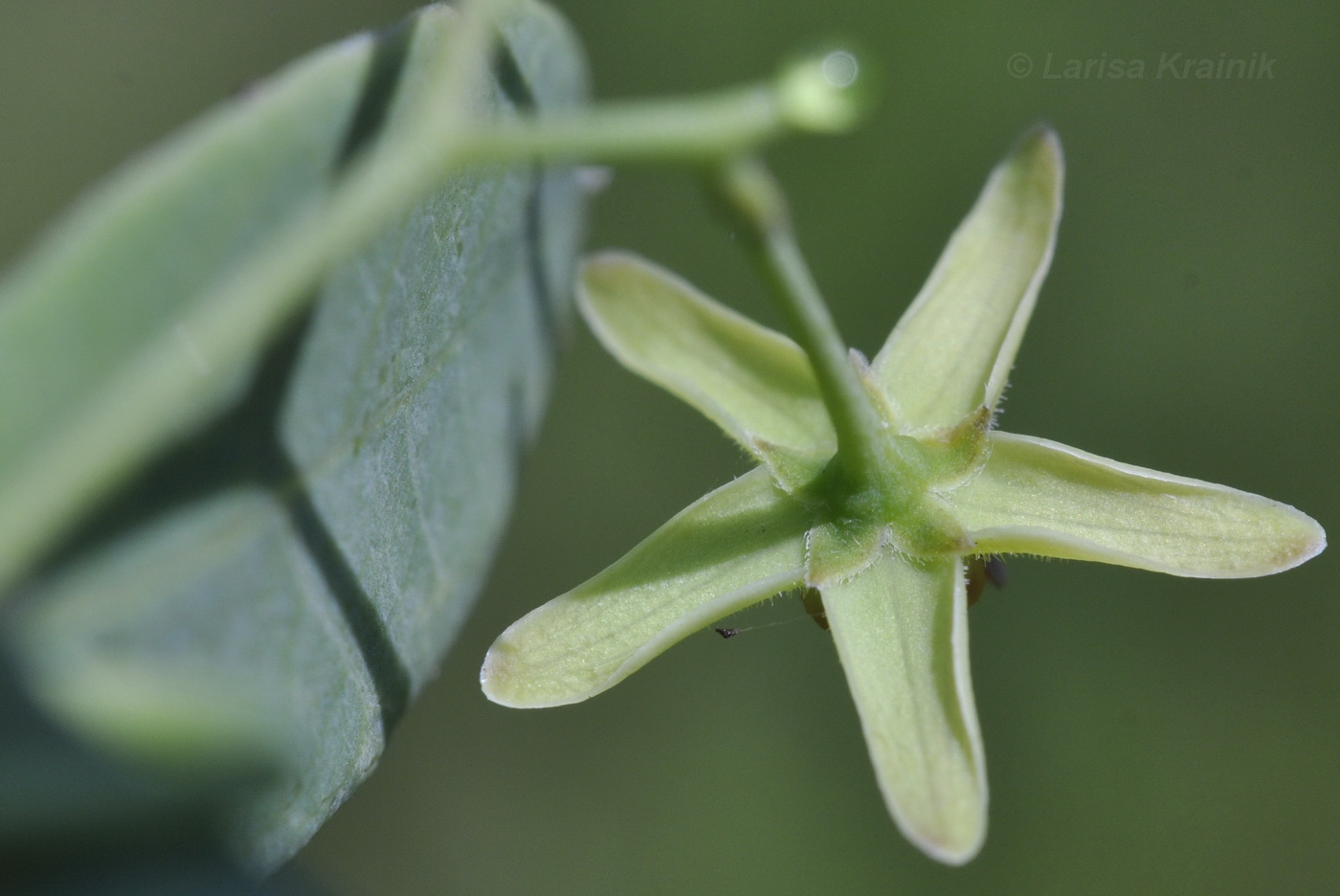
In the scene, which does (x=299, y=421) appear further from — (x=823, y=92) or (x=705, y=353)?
(x=705, y=353)

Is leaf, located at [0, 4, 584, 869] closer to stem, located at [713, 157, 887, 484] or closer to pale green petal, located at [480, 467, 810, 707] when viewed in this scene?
pale green petal, located at [480, 467, 810, 707]

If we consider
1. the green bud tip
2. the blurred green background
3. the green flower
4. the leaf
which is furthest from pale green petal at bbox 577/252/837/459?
the blurred green background

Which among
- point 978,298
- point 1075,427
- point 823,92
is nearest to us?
point 823,92

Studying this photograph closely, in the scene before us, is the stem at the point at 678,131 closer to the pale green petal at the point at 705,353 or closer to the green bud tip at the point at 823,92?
the green bud tip at the point at 823,92

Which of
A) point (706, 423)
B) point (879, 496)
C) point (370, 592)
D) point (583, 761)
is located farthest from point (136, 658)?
point (583, 761)

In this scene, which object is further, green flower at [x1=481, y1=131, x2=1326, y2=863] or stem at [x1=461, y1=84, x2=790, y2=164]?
green flower at [x1=481, y1=131, x2=1326, y2=863]

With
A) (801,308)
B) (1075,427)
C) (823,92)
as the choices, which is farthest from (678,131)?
(1075,427)

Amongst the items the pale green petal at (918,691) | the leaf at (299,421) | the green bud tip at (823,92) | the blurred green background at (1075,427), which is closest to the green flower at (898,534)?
the pale green petal at (918,691)
